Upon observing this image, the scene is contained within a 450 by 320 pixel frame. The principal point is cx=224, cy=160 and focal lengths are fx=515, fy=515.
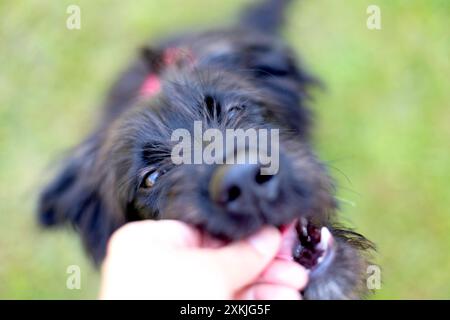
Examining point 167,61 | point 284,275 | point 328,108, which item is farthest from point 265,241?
point 328,108

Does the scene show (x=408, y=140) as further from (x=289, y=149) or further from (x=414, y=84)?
(x=289, y=149)

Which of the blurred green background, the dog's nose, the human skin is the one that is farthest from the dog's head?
the blurred green background

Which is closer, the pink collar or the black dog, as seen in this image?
the black dog

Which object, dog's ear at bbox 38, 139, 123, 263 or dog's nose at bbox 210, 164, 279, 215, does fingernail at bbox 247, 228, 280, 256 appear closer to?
dog's nose at bbox 210, 164, 279, 215

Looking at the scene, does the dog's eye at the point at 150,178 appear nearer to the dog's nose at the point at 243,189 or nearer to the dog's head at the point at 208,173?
the dog's head at the point at 208,173

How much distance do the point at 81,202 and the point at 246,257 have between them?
164cm

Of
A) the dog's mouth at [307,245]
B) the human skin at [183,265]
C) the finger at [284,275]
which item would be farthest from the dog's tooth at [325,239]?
the human skin at [183,265]

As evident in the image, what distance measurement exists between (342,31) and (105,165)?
3292 millimetres

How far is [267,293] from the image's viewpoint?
86.4 inches

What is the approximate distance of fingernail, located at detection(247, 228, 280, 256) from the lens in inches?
82.7

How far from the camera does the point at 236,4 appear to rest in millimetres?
5559

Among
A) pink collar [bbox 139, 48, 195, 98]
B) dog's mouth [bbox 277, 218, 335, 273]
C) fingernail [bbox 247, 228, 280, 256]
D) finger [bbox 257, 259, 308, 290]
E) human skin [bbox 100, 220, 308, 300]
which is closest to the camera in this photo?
human skin [bbox 100, 220, 308, 300]

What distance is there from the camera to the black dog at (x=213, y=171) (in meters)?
2.26
